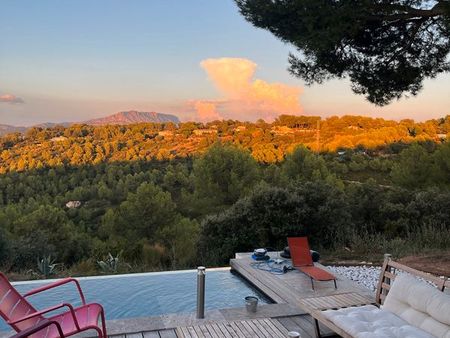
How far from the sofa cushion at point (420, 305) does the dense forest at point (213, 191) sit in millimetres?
4414

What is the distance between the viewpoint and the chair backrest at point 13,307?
335 centimetres

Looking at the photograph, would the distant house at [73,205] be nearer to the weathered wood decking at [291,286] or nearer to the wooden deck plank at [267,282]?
the wooden deck plank at [267,282]

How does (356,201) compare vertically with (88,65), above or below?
below

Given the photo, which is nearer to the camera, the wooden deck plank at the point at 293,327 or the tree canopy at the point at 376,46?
the wooden deck plank at the point at 293,327

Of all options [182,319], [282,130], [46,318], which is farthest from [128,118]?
[46,318]

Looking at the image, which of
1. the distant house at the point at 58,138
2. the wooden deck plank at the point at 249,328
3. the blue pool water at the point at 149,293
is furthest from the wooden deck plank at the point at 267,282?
the distant house at the point at 58,138

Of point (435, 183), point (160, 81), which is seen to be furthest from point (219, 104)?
point (435, 183)

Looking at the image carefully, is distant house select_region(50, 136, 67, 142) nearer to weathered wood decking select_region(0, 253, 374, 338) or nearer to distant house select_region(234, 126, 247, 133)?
distant house select_region(234, 126, 247, 133)

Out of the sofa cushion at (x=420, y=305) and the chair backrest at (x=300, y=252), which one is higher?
the sofa cushion at (x=420, y=305)

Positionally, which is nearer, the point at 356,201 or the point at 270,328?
the point at 270,328

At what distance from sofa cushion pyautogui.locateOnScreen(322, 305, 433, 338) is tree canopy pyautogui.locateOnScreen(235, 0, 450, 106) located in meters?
3.55

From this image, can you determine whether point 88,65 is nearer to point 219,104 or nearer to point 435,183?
point 219,104

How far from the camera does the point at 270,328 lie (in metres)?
3.61

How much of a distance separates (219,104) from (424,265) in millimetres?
20936
